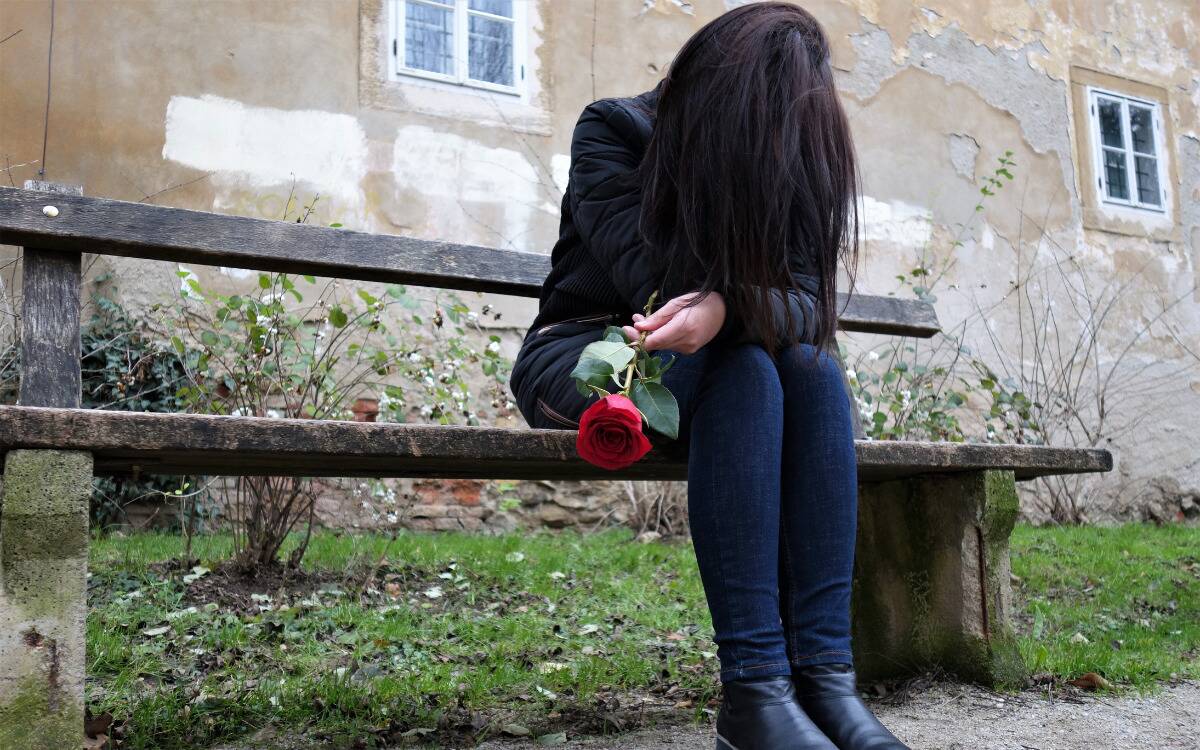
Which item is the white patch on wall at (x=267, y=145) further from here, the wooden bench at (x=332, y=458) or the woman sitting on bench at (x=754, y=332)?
the woman sitting on bench at (x=754, y=332)

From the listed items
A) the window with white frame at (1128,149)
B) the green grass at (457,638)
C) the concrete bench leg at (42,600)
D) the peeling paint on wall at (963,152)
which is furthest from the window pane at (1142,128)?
the concrete bench leg at (42,600)

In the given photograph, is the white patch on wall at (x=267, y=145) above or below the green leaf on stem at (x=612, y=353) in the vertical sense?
above

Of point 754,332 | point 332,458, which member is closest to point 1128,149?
point 754,332

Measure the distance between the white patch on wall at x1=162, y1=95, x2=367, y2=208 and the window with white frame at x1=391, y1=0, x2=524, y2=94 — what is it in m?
0.57

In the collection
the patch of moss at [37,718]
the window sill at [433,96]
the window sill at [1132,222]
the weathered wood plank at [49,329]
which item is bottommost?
the patch of moss at [37,718]

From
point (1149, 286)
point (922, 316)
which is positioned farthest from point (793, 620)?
point (1149, 286)

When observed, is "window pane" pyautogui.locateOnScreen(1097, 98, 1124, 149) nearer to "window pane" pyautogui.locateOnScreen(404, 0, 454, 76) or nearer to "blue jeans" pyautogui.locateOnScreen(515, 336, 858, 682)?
"window pane" pyautogui.locateOnScreen(404, 0, 454, 76)

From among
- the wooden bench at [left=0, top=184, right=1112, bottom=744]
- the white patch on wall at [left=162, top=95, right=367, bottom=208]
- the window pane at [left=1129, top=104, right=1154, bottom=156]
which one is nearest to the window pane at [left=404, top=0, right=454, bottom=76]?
the white patch on wall at [left=162, top=95, right=367, bottom=208]

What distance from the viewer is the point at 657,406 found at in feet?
5.11

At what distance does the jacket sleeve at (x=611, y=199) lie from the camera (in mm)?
1775

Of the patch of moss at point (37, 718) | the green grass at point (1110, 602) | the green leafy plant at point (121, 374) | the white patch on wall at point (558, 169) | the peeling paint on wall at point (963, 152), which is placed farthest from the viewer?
the peeling paint on wall at point (963, 152)

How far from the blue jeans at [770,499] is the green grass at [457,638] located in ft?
1.93

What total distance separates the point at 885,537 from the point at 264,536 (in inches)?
80.9

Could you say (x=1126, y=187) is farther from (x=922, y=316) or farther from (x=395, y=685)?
(x=395, y=685)
